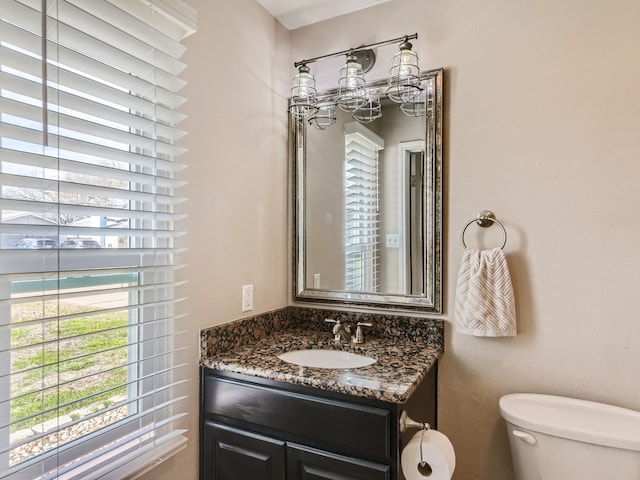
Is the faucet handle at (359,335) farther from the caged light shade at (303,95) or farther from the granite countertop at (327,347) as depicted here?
the caged light shade at (303,95)

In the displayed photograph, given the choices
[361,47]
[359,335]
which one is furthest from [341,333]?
[361,47]

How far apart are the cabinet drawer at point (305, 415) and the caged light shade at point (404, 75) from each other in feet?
4.05

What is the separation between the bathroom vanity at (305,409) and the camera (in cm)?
112

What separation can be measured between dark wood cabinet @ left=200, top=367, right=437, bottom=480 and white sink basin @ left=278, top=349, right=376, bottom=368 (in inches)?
9.2

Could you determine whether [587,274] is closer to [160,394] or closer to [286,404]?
[286,404]

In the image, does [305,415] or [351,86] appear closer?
[305,415]

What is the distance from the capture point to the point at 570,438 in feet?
3.88

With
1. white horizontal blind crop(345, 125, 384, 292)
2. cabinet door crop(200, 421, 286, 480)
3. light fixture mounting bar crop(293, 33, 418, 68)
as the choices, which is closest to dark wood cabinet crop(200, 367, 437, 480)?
cabinet door crop(200, 421, 286, 480)

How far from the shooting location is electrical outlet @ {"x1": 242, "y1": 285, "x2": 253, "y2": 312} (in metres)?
1.61

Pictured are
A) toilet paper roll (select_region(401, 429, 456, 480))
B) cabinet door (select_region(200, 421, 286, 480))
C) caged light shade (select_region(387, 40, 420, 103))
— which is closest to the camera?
toilet paper roll (select_region(401, 429, 456, 480))

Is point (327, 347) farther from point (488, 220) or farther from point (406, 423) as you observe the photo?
point (488, 220)

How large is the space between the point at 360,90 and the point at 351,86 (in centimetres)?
9

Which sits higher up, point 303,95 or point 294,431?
point 303,95

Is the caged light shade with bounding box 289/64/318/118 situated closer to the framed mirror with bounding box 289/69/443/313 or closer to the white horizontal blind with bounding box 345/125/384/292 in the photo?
the framed mirror with bounding box 289/69/443/313
